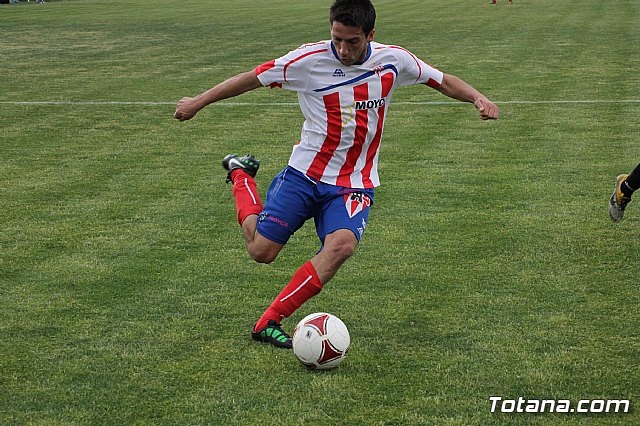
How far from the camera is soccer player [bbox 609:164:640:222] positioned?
29.8 feet

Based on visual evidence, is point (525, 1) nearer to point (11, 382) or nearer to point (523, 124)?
point (523, 124)

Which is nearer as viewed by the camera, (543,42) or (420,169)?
(420,169)

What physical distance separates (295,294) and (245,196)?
1.02 m

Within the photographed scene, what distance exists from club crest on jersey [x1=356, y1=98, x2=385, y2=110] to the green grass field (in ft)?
4.57

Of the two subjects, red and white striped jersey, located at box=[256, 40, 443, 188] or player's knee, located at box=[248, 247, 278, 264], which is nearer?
red and white striped jersey, located at box=[256, 40, 443, 188]

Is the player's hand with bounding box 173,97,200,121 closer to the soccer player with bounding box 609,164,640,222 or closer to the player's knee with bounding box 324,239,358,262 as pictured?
the player's knee with bounding box 324,239,358,262

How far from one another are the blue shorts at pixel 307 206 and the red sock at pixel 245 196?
24 cm

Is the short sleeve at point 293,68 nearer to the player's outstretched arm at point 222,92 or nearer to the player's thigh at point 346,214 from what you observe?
the player's outstretched arm at point 222,92

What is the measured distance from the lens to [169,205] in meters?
10.6

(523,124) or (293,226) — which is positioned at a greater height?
(293,226)

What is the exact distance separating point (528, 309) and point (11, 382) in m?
3.37

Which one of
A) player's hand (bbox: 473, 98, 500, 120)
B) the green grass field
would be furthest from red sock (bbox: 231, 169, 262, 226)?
player's hand (bbox: 473, 98, 500, 120)

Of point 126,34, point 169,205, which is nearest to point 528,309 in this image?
point 169,205

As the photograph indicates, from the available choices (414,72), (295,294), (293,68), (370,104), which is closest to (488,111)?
(414,72)
